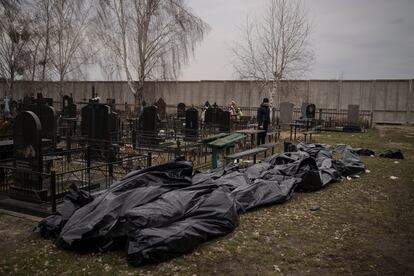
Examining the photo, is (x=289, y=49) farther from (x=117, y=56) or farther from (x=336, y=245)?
(x=336, y=245)

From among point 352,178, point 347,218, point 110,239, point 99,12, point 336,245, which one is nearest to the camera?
point 110,239

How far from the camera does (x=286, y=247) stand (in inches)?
202

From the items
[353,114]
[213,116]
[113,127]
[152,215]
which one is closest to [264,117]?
[213,116]

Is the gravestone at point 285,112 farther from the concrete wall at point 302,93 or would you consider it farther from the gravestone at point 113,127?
the gravestone at point 113,127

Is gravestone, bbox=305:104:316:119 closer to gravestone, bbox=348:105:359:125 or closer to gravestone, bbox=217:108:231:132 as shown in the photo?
gravestone, bbox=348:105:359:125

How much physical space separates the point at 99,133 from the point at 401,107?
91.0 feet

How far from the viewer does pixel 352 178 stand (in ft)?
31.3

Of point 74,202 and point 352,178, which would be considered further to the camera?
point 352,178

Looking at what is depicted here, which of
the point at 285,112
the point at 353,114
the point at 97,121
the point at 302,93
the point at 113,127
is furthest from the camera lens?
the point at 302,93

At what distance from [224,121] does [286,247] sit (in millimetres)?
11029

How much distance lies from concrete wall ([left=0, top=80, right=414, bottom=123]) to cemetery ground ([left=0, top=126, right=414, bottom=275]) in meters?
22.1

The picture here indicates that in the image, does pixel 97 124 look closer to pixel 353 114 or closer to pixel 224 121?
pixel 224 121

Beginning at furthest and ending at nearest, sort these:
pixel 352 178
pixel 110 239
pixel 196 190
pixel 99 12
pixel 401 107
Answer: pixel 401 107, pixel 99 12, pixel 352 178, pixel 196 190, pixel 110 239

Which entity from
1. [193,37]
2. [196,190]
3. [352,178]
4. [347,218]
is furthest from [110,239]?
[193,37]
